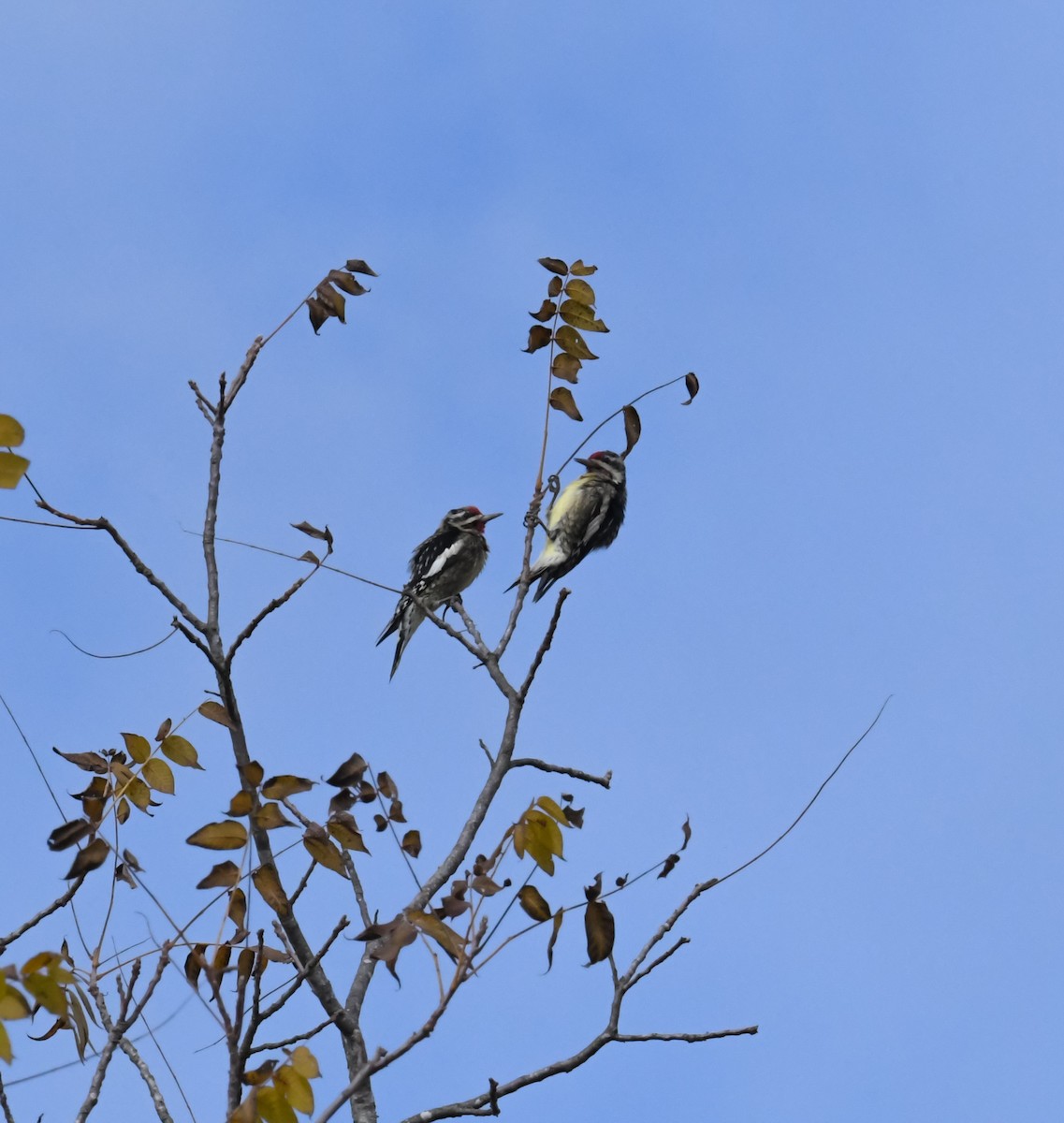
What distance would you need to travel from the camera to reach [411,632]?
10984mm

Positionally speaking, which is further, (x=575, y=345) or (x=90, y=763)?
(x=575, y=345)

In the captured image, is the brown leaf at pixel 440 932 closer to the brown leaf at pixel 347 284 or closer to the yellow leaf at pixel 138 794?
the yellow leaf at pixel 138 794

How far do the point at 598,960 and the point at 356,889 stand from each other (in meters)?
1.15

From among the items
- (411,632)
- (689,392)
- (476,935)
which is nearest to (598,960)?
(476,935)

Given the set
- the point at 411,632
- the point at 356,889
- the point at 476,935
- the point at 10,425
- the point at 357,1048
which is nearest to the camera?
the point at 10,425

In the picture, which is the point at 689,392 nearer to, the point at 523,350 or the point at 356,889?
the point at 523,350

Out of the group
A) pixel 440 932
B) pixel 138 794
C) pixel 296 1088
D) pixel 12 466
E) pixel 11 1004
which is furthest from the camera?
pixel 138 794

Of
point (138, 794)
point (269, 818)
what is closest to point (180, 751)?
point (138, 794)

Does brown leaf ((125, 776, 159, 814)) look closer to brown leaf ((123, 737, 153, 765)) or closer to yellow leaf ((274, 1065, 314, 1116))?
brown leaf ((123, 737, 153, 765))

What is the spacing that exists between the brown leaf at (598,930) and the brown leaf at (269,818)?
30.5 inches

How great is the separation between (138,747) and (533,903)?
50.9 inches

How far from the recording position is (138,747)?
3.97m

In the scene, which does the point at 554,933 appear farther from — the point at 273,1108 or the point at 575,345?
the point at 575,345

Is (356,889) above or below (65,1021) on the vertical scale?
above
